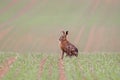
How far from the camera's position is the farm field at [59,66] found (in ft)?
66.2

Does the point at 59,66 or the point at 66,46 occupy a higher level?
the point at 66,46

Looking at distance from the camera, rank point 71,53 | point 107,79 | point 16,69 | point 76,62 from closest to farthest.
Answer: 1. point 107,79
2. point 16,69
3. point 76,62
4. point 71,53

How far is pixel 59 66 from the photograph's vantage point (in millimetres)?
22672

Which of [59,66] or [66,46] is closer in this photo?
[59,66]

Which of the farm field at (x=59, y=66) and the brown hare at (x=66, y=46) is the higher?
the brown hare at (x=66, y=46)

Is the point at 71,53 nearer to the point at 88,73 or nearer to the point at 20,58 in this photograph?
the point at 20,58

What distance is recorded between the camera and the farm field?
66.2ft

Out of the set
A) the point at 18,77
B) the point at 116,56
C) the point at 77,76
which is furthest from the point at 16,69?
the point at 116,56

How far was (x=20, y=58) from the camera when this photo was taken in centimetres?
2509

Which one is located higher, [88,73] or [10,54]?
[10,54]

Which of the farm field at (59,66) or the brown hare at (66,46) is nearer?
the farm field at (59,66)

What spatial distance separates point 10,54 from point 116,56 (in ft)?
22.5

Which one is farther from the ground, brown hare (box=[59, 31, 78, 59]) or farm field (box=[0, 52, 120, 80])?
brown hare (box=[59, 31, 78, 59])

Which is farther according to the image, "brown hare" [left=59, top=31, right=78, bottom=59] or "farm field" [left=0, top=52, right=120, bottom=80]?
"brown hare" [left=59, top=31, right=78, bottom=59]
